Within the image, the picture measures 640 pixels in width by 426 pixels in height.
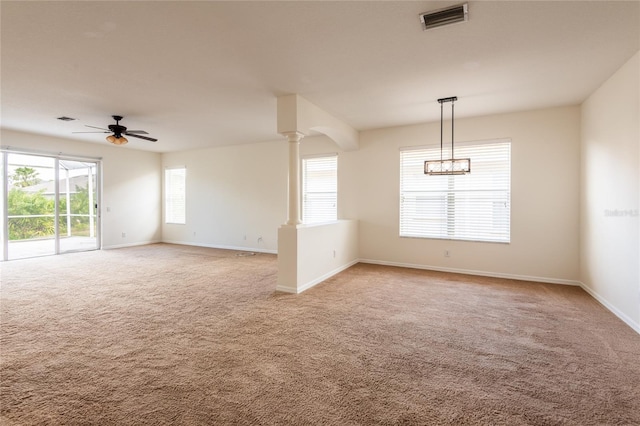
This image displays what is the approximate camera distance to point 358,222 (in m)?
6.26

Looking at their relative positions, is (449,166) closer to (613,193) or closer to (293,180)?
(613,193)

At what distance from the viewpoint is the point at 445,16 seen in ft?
7.79

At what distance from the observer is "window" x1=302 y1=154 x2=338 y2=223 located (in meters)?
6.54

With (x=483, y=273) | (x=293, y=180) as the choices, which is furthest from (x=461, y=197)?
(x=293, y=180)

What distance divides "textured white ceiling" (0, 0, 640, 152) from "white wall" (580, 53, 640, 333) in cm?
30

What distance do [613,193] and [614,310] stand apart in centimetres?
136

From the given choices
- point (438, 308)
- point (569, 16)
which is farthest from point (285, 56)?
point (438, 308)

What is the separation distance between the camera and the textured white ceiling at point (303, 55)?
2361 millimetres

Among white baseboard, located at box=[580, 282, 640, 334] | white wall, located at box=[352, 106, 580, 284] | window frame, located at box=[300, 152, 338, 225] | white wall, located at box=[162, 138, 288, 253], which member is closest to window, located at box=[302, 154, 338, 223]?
window frame, located at box=[300, 152, 338, 225]

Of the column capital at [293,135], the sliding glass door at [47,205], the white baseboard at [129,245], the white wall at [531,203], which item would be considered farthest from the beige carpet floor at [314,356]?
the white baseboard at [129,245]

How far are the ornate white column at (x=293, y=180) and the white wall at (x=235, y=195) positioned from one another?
2.87m

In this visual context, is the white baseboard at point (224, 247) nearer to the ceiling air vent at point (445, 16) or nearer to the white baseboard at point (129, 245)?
the white baseboard at point (129, 245)

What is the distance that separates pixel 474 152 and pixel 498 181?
64cm

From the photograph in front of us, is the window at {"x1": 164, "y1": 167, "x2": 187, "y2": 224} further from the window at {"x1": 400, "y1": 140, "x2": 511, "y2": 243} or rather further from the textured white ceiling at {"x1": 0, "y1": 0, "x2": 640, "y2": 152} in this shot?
the window at {"x1": 400, "y1": 140, "x2": 511, "y2": 243}
